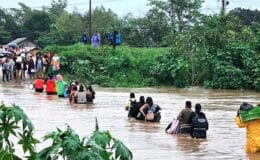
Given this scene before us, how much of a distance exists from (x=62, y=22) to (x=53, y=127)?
2304 inches

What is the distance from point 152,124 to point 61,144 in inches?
585

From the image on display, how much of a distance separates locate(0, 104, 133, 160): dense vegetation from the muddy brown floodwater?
5.16 ft

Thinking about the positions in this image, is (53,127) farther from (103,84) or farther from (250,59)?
(250,59)

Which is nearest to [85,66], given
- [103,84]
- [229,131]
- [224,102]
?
[103,84]

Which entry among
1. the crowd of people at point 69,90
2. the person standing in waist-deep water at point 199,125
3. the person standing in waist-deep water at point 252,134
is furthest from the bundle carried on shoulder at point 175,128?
the crowd of people at point 69,90

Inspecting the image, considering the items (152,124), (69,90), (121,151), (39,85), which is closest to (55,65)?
(39,85)

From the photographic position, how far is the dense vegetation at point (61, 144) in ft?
13.0

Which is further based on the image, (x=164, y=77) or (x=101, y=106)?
(x=164, y=77)

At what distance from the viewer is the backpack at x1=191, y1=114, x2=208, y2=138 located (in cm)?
1577

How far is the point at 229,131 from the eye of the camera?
17.5m

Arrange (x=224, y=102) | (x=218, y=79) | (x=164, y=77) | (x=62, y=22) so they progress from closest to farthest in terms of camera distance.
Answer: (x=224, y=102)
(x=218, y=79)
(x=164, y=77)
(x=62, y=22)

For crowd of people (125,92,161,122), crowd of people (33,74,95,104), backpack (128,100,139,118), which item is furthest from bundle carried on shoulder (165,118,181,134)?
crowd of people (33,74,95,104)

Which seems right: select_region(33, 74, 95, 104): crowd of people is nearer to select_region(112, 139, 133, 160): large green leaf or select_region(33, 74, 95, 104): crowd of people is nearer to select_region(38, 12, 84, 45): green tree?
select_region(112, 139, 133, 160): large green leaf

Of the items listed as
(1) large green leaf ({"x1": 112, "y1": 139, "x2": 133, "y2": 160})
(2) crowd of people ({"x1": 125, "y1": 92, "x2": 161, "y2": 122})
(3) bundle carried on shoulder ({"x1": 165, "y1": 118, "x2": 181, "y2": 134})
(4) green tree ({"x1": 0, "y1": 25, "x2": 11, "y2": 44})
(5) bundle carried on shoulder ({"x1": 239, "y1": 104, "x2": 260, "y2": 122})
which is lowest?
(3) bundle carried on shoulder ({"x1": 165, "y1": 118, "x2": 181, "y2": 134})
